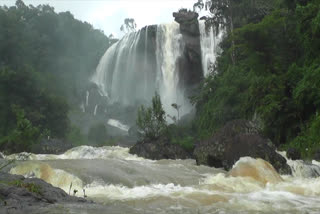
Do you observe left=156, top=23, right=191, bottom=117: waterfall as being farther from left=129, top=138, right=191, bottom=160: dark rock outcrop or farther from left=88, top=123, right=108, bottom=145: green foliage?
left=129, top=138, right=191, bottom=160: dark rock outcrop

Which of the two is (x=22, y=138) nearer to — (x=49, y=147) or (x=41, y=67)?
(x=49, y=147)

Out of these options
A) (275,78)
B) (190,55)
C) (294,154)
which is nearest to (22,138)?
(275,78)

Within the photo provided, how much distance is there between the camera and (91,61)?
6438cm

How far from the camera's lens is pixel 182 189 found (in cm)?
787

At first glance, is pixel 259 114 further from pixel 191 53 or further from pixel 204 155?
pixel 191 53

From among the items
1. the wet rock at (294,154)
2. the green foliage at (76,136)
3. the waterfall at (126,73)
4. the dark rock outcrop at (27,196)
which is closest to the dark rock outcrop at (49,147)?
the green foliage at (76,136)

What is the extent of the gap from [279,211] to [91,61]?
62.1 m

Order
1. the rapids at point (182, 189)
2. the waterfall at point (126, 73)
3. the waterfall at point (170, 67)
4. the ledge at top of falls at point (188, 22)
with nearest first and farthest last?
the rapids at point (182, 189), the ledge at top of falls at point (188, 22), the waterfall at point (170, 67), the waterfall at point (126, 73)

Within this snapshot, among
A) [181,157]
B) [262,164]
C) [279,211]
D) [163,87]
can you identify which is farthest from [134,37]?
[279,211]

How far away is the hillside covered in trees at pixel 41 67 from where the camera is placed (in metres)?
38.7

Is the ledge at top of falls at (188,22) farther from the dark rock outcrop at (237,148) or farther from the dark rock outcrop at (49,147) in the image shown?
the dark rock outcrop at (237,148)

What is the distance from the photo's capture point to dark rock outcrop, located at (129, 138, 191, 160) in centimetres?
2088

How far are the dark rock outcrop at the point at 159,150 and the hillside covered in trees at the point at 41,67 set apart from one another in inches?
360

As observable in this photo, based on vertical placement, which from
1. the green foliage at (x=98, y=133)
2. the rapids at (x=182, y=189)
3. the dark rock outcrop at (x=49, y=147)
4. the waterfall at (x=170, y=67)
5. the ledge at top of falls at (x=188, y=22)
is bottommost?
the rapids at (x=182, y=189)
